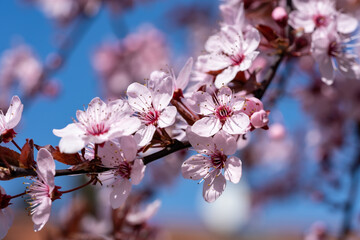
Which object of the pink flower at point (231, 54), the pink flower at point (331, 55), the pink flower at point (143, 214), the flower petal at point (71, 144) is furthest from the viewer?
the pink flower at point (143, 214)

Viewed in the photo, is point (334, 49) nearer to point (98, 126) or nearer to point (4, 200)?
point (98, 126)

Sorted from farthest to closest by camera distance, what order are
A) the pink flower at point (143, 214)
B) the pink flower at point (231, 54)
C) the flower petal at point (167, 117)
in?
the pink flower at point (143, 214)
the pink flower at point (231, 54)
the flower petal at point (167, 117)

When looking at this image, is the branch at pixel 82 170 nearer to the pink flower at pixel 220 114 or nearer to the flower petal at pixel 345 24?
the pink flower at pixel 220 114

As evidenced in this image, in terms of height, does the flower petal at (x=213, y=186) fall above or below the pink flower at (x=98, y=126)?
below

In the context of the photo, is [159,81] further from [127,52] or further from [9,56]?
[127,52]

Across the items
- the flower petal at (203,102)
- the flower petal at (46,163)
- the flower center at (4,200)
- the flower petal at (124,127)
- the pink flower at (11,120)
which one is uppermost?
the pink flower at (11,120)

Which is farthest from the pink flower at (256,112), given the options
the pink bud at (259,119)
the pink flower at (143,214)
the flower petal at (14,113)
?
the pink flower at (143,214)
